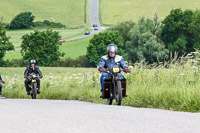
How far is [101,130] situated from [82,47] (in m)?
105

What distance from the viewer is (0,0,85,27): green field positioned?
134m

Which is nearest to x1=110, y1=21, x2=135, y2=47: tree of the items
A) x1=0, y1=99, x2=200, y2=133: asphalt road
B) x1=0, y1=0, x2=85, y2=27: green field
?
x1=0, y1=0, x2=85, y2=27: green field

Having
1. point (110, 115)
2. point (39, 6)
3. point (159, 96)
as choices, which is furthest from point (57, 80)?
point (39, 6)

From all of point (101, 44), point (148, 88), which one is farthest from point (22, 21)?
point (148, 88)

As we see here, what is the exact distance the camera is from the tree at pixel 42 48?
98.9m

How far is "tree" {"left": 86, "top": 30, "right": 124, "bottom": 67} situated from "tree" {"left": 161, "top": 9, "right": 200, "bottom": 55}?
1127cm

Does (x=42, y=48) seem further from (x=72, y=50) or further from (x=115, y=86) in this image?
(x=115, y=86)

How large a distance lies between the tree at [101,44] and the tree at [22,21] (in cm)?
3161

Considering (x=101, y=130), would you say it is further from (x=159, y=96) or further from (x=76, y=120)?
(x=159, y=96)

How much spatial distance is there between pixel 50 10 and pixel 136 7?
2500cm

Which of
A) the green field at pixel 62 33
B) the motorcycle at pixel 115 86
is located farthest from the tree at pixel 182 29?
the motorcycle at pixel 115 86

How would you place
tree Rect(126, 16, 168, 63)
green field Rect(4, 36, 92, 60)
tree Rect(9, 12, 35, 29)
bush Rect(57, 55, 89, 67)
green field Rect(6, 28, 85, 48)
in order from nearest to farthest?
tree Rect(126, 16, 168, 63) → bush Rect(57, 55, 89, 67) → green field Rect(4, 36, 92, 60) → green field Rect(6, 28, 85, 48) → tree Rect(9, 12, 35, 29)

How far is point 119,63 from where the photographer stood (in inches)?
464

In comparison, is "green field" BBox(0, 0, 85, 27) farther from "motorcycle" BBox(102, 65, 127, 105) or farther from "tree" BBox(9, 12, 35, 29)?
"motorcycle" BBox(102, 65, 127, 105)
